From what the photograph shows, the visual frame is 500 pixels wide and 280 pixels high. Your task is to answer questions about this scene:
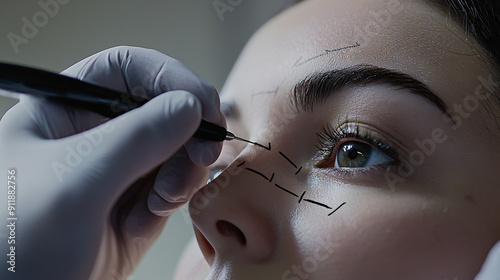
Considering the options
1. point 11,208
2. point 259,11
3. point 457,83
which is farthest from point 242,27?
point 11,208

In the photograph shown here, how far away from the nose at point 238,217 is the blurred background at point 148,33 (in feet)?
1.73

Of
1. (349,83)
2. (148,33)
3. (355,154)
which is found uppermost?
(349,83)

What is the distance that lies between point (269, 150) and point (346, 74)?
7.2 inches

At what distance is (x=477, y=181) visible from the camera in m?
0.75

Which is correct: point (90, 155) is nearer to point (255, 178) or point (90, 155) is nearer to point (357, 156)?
point (255, 178)

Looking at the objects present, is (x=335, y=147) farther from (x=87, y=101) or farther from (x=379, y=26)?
(x=87, y=101)

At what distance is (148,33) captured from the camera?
5.26ft
